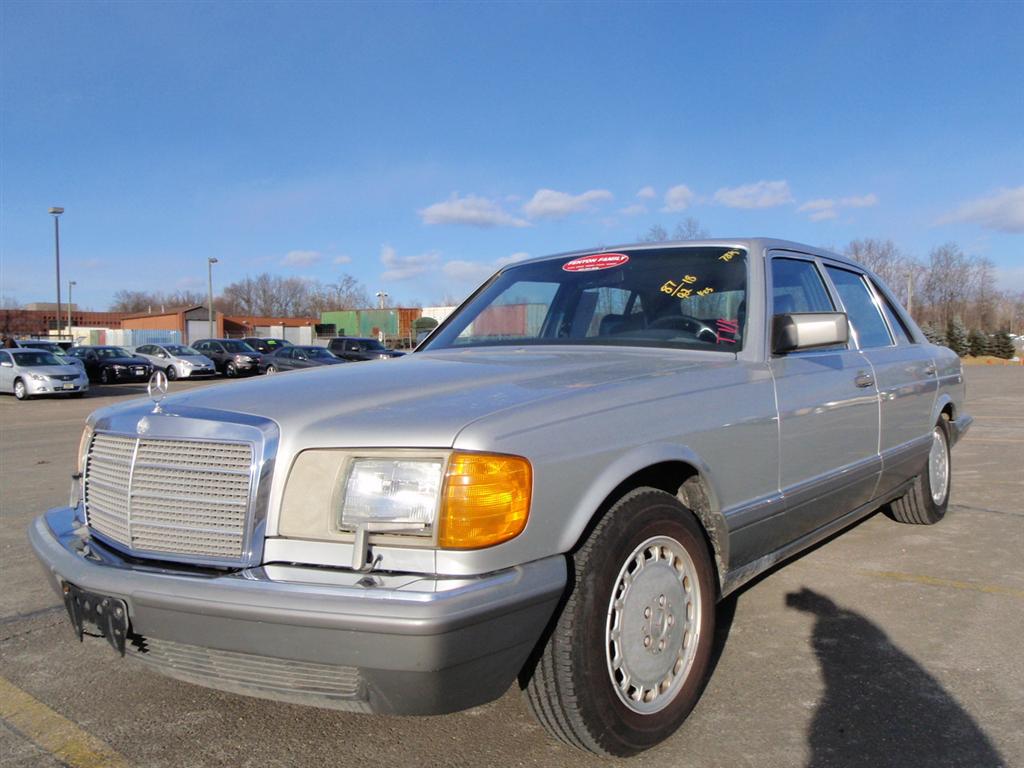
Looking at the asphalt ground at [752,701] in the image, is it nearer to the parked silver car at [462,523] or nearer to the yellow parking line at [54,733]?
the yellow parking line at [54,733]

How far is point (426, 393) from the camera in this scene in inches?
96.7

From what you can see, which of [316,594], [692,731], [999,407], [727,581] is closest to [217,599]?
[316,594]

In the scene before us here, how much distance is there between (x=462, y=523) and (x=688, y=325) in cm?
179

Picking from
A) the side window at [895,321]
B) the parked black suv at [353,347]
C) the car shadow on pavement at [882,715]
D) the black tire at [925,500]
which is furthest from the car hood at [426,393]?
the parked black suv at [353,347]

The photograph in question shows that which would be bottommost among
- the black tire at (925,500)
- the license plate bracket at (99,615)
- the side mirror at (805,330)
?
the black tire at (925,500)

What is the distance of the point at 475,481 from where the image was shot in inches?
79.1

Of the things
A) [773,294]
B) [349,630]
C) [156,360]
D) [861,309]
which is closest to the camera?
[349,630]

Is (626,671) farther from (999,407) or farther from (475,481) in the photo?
(999,407)

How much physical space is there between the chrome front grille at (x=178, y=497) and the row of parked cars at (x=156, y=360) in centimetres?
2029

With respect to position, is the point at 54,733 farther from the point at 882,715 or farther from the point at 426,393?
the point at 882,715

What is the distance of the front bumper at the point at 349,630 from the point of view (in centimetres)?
188

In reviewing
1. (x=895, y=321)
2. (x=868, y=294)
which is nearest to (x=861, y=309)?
(x=868, y=294)

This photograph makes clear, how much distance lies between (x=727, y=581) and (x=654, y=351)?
3.16 feet

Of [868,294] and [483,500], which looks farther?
[868,294]
